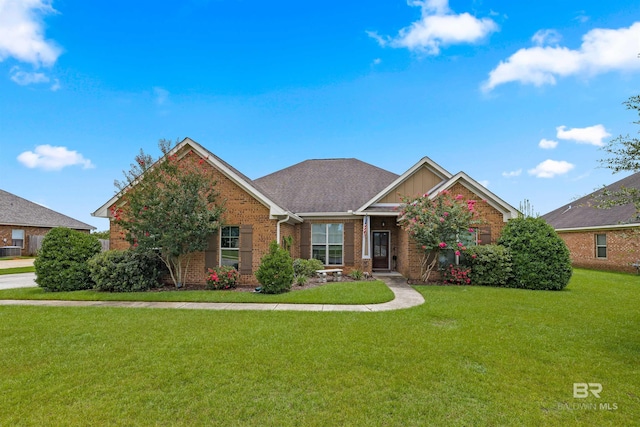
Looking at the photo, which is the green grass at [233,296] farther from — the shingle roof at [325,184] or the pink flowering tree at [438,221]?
the shingle roof at [325,184]

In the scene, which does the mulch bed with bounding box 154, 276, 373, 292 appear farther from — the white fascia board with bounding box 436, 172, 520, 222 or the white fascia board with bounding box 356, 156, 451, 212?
the white fascia board with bounding box 436, 172, 520, 222

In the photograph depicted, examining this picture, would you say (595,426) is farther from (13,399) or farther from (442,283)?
(442,283)

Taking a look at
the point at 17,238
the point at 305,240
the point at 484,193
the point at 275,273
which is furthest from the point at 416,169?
the point at 17,238

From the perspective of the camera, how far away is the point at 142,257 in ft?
37.4

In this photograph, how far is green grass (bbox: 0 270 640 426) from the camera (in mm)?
3463

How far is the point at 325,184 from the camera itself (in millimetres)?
18016

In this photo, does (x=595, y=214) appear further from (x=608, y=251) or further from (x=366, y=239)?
(x=366, y=239)

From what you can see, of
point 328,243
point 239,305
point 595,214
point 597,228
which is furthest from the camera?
point 595,214

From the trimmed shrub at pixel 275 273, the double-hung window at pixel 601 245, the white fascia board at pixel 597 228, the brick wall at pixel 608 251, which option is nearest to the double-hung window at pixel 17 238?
the trimmed shrub at pixel 275 273

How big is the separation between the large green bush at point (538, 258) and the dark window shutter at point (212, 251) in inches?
463

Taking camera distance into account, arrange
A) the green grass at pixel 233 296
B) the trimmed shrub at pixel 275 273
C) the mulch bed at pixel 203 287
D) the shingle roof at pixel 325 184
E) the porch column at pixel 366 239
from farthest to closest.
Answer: the shingle roof at pixel 325 184 → the porch column at pixel 366 239 → the mulch bed at pixel 203 287 → the trimmed shrub at pixel 275 273 → the green grass at pixel 233 296

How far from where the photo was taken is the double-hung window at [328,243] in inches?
611

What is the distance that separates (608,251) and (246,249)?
69.2 feet

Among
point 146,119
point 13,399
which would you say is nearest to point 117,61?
point 146,119
